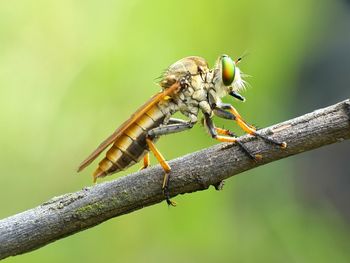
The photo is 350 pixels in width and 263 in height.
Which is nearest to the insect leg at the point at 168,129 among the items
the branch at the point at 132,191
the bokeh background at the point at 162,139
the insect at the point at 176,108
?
the insect at the point at 176,108

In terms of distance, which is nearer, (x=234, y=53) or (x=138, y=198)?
(x=138, y=198)

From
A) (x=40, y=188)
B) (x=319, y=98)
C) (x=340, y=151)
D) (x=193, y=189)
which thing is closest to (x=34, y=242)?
(x=193, y=189)

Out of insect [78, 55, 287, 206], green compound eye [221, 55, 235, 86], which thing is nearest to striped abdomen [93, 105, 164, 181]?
insect [78, 55, 287, 206]

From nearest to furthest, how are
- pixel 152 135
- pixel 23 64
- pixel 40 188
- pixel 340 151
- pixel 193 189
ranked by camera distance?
pixel 193 189 < pixel 152 135 < pixel 40 188 < pixel 23 64 < pixel 340 151

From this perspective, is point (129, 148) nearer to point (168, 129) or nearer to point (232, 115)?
point (168, 129)

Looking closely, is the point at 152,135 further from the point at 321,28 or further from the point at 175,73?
the point at 321,28

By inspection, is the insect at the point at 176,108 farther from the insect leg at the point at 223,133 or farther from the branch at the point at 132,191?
the branch at the point at 132,191
